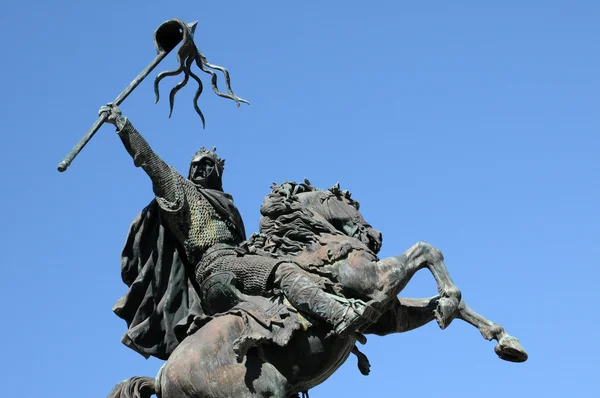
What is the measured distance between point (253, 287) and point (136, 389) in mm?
1593

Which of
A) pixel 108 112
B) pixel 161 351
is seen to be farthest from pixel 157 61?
pixel 161 351

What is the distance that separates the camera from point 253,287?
14.8 m

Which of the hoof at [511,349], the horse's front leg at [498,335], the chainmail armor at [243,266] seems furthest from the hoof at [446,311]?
the chainmail armor at [243,266]

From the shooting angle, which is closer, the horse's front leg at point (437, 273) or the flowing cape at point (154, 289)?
the horse's front leg at point (437, 273)

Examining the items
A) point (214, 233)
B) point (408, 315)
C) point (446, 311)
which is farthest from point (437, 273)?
point (214, 233)

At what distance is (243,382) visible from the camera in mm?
14062

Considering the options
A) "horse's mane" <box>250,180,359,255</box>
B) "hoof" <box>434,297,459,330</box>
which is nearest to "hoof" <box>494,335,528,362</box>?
"hoof" <box>434,297,459,330</box>

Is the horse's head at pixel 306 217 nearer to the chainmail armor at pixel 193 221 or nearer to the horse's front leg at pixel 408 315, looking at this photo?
the chainmail armor at pixel 193 221

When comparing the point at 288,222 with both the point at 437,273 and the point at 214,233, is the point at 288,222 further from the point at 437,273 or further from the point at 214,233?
the point at 437,273

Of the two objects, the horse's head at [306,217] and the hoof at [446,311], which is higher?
the horse's head at [306,217]

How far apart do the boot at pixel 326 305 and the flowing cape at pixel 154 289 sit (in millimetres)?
1298

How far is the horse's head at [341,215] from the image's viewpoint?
1533cm

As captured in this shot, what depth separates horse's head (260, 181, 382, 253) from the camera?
15.2 m

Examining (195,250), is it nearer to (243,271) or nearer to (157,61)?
(243,271)
